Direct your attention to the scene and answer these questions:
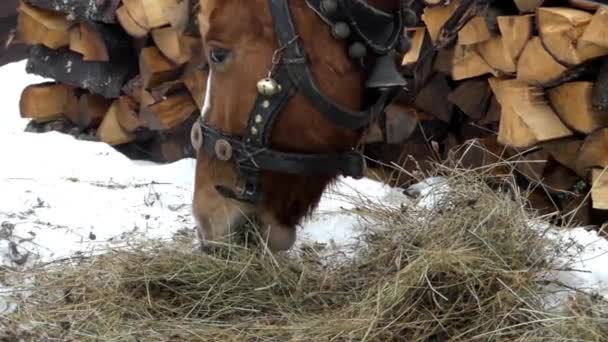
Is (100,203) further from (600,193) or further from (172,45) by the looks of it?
(600,193)

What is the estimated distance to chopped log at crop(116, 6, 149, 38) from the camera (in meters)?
3.91

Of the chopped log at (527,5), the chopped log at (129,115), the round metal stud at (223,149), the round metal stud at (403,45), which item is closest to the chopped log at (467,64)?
the chopped log at (527,5)

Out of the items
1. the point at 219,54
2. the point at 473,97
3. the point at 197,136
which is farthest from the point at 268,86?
the point at 473,97

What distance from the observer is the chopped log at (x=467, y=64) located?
3203mm

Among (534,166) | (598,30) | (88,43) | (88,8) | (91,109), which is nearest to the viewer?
(598,30)

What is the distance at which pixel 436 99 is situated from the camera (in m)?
3.49

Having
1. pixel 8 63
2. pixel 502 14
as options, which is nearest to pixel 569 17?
pixel 502 14

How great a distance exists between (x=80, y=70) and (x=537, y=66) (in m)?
2.36

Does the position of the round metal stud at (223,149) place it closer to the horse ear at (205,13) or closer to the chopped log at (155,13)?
the horse ear at (205,13)

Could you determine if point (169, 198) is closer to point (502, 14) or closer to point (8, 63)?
point (502, 14)

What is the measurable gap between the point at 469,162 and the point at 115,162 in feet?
5.10

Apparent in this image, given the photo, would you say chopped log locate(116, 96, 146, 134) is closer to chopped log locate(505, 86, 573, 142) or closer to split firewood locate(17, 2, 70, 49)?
split firewood locate(17, 2, 70, 49)

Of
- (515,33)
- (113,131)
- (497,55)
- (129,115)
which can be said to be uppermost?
(515,33)

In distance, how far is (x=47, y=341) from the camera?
6.94 feet
